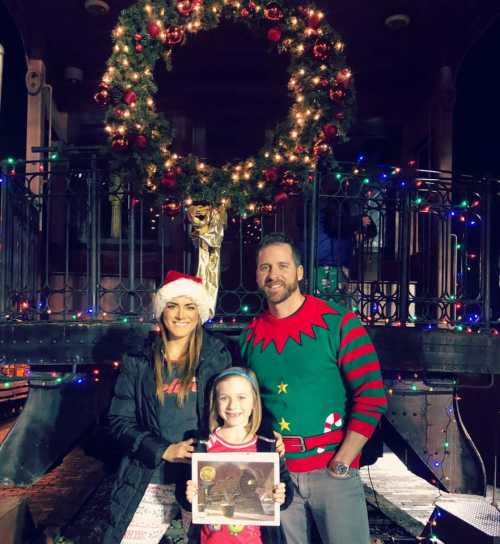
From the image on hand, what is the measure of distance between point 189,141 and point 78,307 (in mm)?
3130

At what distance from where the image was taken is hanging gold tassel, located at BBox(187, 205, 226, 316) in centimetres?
432

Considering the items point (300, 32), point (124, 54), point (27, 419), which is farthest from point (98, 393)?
point (300, 32)

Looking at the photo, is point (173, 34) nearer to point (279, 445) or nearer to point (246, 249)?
point (246, 249)

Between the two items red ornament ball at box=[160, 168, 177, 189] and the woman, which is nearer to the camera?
the woman

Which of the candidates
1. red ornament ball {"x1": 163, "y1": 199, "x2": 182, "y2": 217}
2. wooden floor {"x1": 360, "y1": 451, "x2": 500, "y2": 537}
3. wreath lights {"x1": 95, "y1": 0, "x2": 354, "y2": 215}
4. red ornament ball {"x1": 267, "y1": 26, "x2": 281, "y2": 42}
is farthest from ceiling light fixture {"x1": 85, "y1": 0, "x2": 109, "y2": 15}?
wooden floor {"x1": 360, "y1": 451, "x2": 500, "y2": 537}

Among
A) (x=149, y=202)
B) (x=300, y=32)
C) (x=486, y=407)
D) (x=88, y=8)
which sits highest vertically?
(x=88, y=8)

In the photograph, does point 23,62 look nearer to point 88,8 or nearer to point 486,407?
point 88,8

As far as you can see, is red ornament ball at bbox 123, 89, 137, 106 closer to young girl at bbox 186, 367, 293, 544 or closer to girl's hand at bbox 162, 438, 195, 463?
young girl at bbox 186, 367, 293, 544

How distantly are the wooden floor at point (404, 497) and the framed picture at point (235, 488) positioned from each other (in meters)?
2.25

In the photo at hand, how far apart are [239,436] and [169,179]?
2.57 meters

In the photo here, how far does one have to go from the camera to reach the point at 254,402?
2.35 meters

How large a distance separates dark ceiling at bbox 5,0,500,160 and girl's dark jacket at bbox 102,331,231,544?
17.5ft

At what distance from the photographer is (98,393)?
4219 mm

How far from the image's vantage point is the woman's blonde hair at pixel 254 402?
2.36 metres
